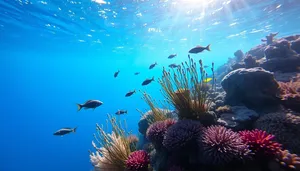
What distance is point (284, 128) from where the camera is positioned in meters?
3.94

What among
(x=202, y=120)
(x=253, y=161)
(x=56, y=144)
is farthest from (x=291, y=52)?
(x=56, y=144)

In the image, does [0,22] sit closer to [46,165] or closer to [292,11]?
[46,165]

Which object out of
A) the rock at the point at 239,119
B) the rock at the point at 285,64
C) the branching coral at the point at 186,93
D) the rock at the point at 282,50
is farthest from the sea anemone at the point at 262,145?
the rock at the point at 282,50

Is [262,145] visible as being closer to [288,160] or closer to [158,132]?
[288,160]

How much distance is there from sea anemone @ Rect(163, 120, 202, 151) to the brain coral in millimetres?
1720

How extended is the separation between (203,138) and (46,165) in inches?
1766

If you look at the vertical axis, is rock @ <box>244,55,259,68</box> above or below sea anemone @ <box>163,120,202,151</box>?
above

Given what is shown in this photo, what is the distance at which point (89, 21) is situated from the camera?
21.2m

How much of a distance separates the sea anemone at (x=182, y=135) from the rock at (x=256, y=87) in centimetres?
307

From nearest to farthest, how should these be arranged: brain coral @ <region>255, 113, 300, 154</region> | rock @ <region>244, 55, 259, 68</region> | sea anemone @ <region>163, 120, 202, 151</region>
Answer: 1. sea anemone @ <region>163, 120, 202, 151</region>
2. brain coral @ <region>255, 113, 300, 154</region>
3. rock @ <region>244, 55, 259, 68</region>

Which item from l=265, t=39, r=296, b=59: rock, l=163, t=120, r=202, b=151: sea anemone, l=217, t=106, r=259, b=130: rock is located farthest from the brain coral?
l=265, t=39, r=296, b=59: rock

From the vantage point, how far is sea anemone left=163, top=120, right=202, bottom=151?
3578mm

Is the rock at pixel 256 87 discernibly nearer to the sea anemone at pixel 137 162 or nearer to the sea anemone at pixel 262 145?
the sea anemone at pixel 262 145

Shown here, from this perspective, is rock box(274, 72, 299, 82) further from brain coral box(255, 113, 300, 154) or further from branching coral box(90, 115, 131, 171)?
branching coral box(90, 115, 131, 171)
